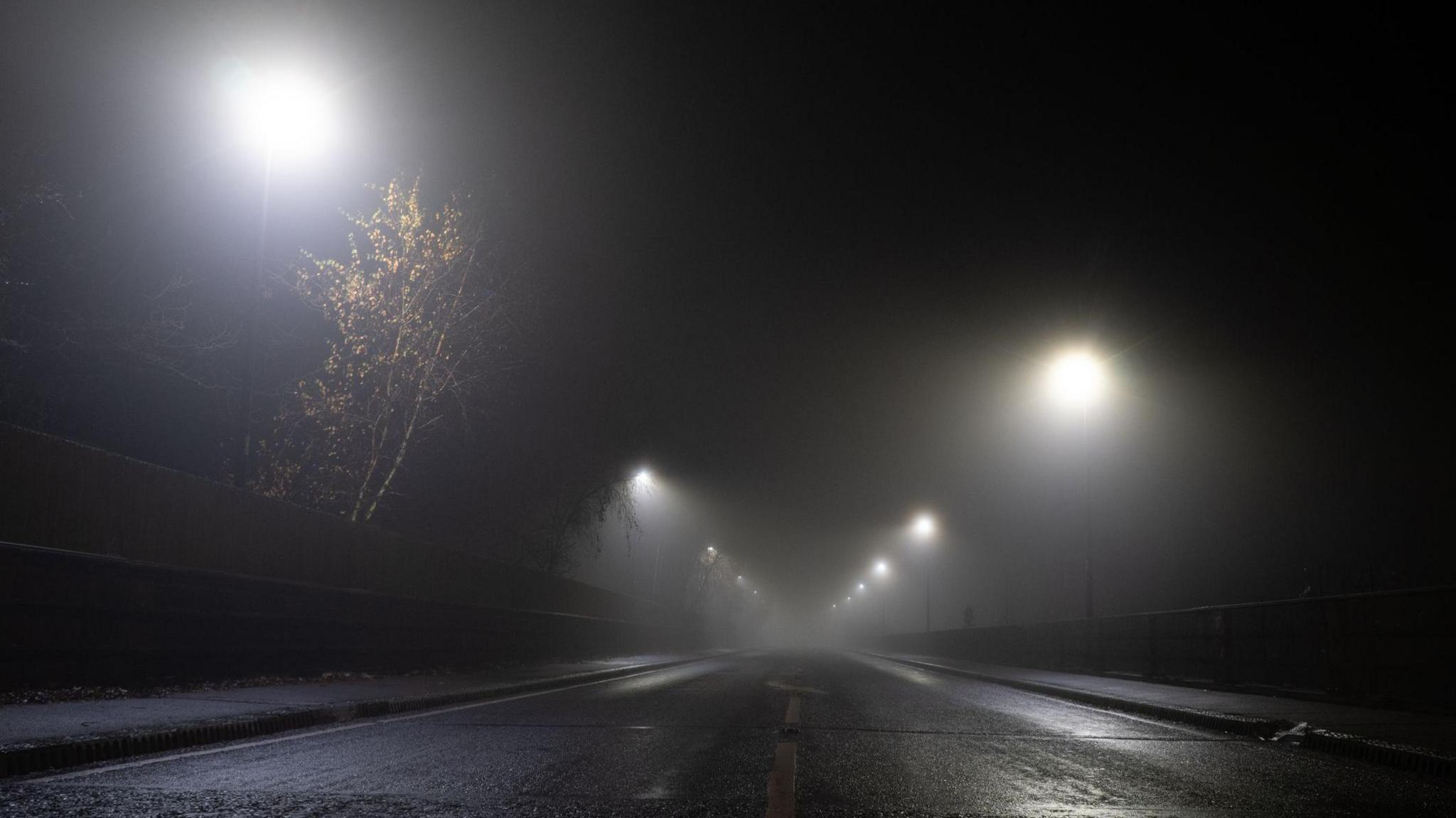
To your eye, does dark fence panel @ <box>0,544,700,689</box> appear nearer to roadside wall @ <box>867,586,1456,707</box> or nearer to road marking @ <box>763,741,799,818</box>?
road marking @ <box>763,741,799,818</box>

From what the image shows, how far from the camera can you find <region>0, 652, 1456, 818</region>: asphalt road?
17.6ft

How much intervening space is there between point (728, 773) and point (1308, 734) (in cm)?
550

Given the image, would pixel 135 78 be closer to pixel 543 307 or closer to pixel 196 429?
pixel 196 429

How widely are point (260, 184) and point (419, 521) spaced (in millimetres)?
14030

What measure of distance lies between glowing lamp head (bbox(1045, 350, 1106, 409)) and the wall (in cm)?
1408

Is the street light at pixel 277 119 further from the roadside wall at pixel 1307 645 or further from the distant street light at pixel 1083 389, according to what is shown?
the distant street light at pixel 1083 389

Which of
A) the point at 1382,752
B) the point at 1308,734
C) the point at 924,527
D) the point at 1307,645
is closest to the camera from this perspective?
the point at 1382,752

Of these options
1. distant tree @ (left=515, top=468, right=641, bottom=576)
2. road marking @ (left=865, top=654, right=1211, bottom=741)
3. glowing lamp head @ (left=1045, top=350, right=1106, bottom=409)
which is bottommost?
road marking @ (left=865, top=654, right=1211, bottom=741)

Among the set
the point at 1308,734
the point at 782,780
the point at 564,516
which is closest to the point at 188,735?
the point at 782,780

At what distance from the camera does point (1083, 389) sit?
2330cm

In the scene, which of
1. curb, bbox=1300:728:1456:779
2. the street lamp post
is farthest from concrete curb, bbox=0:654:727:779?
the street lamp post

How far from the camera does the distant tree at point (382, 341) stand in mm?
17828

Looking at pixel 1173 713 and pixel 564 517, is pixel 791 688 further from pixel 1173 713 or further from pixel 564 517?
pixel 564 517

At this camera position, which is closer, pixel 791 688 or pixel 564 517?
pixel 791 688
